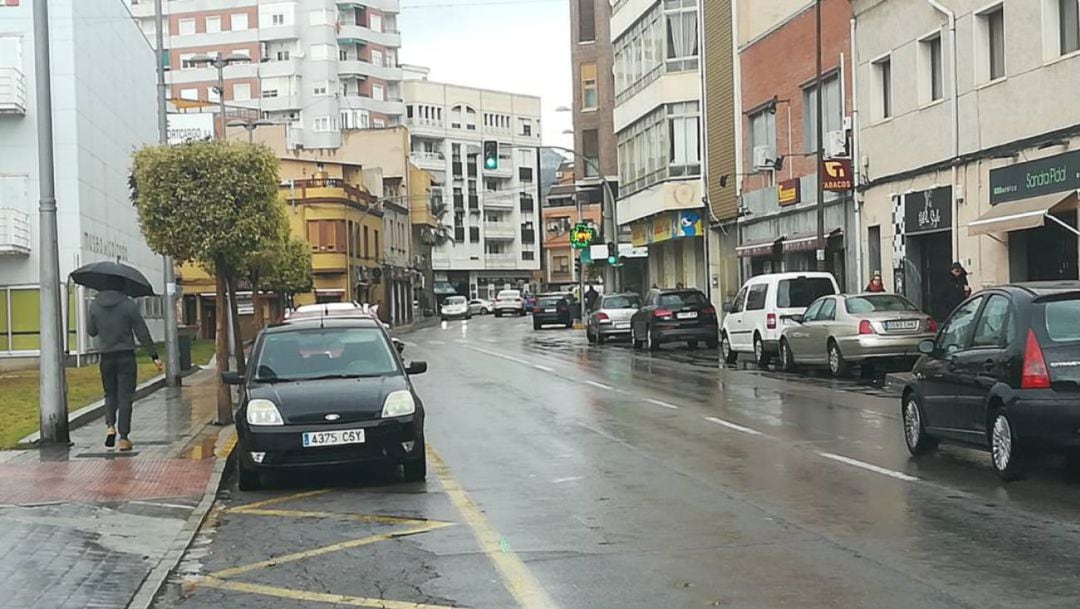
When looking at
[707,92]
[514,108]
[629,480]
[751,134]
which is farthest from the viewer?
[514,108]

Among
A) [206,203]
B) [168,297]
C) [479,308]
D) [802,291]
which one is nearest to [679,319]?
A: [802,291]

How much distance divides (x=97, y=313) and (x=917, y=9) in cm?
1937

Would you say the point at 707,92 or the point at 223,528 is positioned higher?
the point at 707,92

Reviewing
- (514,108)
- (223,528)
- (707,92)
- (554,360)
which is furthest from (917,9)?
(514,108)

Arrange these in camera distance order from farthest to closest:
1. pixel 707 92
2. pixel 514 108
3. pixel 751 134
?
1. pixel 514 108
2. pixel 707 92
3. pixel 751 134

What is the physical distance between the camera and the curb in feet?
23.3

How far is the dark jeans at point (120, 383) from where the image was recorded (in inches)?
544

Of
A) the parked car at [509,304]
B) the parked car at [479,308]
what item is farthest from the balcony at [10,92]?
the parked car at [479,308]

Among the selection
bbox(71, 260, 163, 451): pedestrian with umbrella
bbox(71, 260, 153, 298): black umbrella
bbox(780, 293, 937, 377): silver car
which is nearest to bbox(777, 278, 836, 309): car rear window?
bbox(780, 293, 937, 377): silver car

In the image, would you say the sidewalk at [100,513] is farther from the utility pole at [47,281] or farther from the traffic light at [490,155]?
the traffic light at [490,155]

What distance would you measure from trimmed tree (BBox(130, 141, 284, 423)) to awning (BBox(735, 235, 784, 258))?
795 inches

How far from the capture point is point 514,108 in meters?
123

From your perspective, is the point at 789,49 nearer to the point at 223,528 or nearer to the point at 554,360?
the point at 554,360

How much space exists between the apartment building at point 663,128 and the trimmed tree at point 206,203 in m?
28.0
